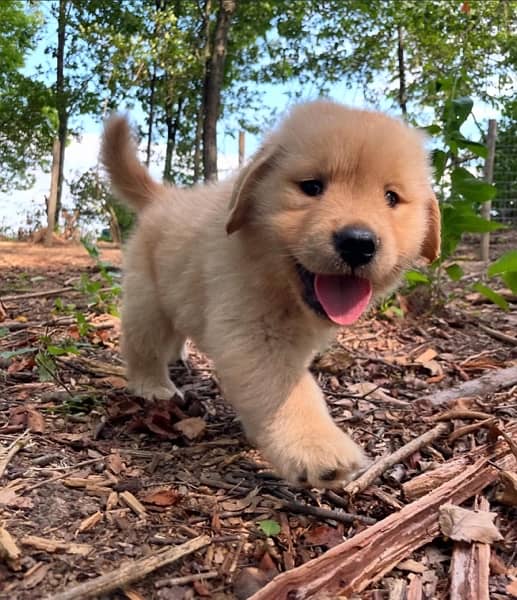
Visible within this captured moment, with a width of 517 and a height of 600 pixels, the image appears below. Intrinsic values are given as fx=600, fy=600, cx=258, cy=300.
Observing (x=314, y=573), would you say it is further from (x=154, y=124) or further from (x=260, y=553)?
(x=154, y=124)

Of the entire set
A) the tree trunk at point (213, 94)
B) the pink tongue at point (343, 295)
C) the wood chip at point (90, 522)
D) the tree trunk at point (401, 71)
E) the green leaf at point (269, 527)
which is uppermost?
the tree trunk at point (401, 71)

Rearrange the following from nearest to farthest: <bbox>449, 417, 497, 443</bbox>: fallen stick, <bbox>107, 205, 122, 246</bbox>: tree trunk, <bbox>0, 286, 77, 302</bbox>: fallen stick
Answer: <bbox>449, 417, 497, 443</bbox>: fallen stick < <bbox>0, 286, 77, 302</bbox>: fallen stick < <bbox>107, 205, 122, 246</bbox>: tree trunk

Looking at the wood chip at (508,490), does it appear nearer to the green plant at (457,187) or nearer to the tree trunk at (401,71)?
the green plant at (457,187)

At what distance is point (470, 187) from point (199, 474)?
9.88 feet

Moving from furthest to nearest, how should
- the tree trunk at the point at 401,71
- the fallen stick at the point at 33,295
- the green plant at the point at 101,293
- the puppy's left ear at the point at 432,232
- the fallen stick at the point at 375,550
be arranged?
1. the tree trunk at the point at 401,71
2. the fallen stick at the point at 33,295
3. the green plant at the point at 101,293
4. the puppy's left ear at the point at 432,232
5. the fallen stick at the point at 375,550

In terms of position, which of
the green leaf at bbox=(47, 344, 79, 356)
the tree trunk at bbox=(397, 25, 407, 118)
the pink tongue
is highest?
the tree trunk at bbox=(397, 25, 407, 118)

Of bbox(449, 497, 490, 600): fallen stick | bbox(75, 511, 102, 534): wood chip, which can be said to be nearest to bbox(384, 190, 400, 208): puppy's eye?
bbox(449, 497, 490, 600): fallen stick

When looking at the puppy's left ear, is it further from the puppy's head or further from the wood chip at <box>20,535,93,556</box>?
the wood chip at <box>20,535,93,556</box>

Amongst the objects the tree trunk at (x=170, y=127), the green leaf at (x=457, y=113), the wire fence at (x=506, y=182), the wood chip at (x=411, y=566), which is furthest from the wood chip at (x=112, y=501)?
the tree trunk at (x=170, y=127)

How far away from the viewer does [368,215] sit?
2.17 m

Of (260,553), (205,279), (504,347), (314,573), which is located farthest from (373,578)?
(504,347)

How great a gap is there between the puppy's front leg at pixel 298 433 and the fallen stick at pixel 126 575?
439mm

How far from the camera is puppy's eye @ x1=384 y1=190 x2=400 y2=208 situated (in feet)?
7.82

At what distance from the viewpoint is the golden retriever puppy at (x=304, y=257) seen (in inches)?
84.1
